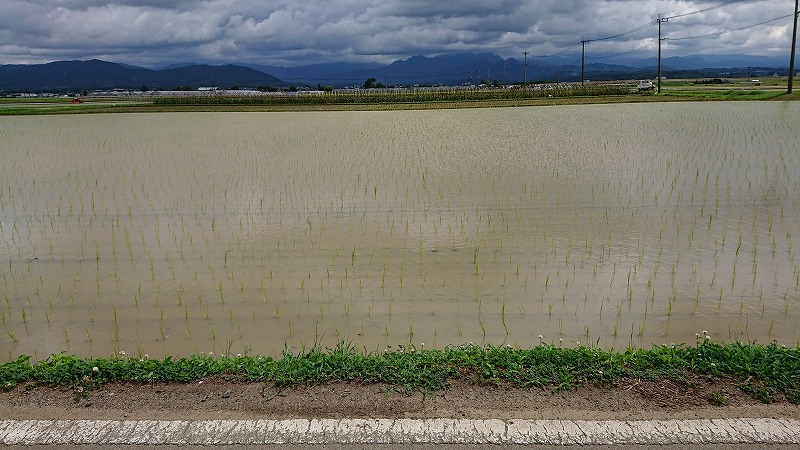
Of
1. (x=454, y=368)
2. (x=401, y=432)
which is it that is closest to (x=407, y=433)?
(x=401, y=432)

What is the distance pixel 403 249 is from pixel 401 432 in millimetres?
3473

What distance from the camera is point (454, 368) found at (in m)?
3.16

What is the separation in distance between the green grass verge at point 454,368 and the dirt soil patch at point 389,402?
2.5 inches

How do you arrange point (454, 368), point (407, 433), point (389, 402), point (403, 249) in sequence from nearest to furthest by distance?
1. point (407, 433)
2. point (389, 402)
3. point (454, 368)
4. point (403, 249)

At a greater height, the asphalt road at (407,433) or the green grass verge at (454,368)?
the green grass verge at (454,368)

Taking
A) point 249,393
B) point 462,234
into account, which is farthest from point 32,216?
point 249,393

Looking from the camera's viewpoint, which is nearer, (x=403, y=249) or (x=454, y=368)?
(x=454, y=368)

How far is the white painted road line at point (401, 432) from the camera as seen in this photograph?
2.57 meters

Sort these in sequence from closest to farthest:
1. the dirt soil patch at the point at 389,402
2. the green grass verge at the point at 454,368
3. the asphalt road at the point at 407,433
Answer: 1. the asphalt road at the point at 407,433
2. the dirt soil patch at the point at 389,402
3. the green grass verge at the point at 454,368

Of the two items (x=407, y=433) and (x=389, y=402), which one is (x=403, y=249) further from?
(x=407, y=433)

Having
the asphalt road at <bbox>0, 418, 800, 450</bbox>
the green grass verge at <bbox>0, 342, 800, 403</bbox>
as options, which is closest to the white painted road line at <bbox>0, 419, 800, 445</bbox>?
the asphalt road at <bbox>0, 418, 800, 450</bbox>

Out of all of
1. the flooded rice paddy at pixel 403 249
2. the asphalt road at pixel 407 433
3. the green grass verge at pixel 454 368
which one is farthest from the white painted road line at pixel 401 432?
the flooded rice paddy at pixel 403 249

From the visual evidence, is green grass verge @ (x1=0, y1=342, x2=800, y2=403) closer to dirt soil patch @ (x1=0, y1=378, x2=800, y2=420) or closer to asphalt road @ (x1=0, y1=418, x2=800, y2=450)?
dirt soil patch @ (x1=0, y1=378, x2=800, y2=420)

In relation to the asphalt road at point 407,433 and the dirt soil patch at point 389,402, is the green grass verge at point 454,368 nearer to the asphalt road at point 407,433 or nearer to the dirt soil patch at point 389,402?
the dirt soil patch at point 389,402
